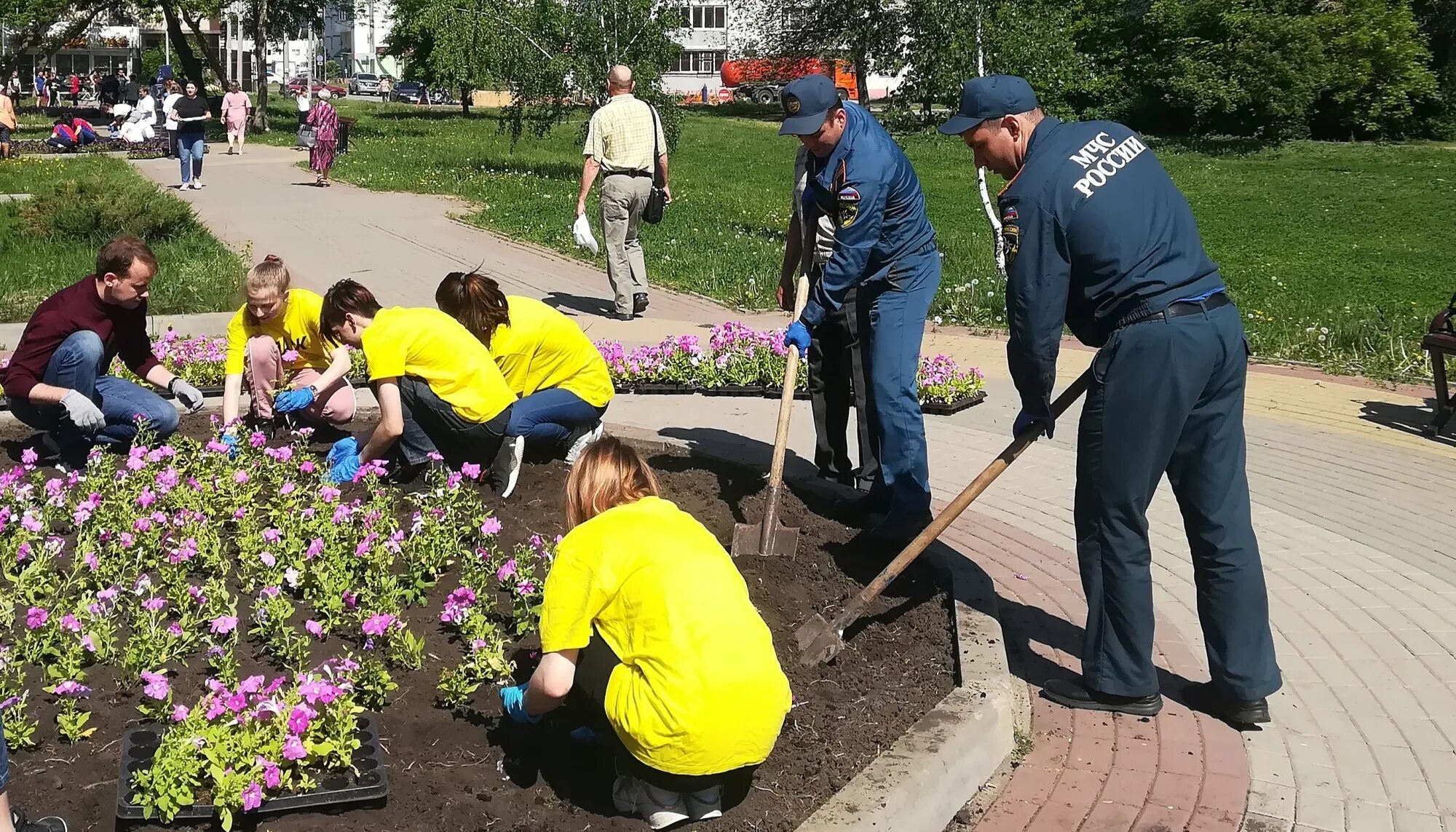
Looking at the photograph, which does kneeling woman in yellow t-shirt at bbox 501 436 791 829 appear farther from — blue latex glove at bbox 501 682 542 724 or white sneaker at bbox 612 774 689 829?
blue latex glove at bbox 501 682 542 724

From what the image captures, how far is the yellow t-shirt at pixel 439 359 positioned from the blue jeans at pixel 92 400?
58.3 inches

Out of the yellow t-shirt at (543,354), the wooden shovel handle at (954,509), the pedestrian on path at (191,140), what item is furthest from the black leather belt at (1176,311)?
the pedestrian on path at (191,140)

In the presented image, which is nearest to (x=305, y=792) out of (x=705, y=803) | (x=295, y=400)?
(x=705, y=803)

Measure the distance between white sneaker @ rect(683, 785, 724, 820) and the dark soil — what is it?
32 mm

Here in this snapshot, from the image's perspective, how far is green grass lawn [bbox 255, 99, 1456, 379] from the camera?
1138cm

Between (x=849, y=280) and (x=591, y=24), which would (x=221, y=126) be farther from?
(x=849, y=280)

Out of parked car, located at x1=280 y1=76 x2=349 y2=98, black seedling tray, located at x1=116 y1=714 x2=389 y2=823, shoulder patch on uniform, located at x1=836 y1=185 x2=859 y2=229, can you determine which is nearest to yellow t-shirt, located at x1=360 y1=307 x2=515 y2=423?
shoulder patch on uniform, located at x1=836 y1=185 x2=859 y2=229

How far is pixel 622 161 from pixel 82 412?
548 centimetres

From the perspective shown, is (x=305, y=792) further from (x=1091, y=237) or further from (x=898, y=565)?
(x=1091, y=237)

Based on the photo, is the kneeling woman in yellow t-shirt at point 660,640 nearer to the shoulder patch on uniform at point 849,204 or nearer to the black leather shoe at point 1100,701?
the black leather shoe at point 1100,701

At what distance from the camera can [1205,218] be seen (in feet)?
66.1

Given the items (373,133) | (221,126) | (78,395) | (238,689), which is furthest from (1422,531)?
(221,126)

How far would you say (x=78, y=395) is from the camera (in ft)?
20.7

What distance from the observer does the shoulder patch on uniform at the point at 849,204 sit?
5.34m
